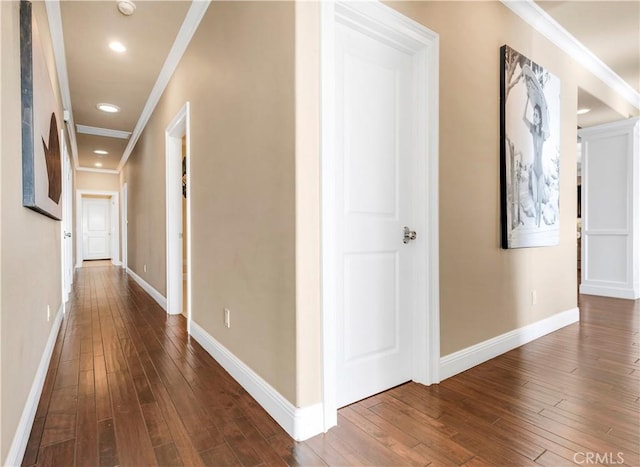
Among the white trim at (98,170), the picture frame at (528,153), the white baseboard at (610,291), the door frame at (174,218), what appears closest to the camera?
the picture frame at (528,153)

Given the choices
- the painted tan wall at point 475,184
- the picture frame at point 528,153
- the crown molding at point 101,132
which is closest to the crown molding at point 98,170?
the crown molding at point 101,132

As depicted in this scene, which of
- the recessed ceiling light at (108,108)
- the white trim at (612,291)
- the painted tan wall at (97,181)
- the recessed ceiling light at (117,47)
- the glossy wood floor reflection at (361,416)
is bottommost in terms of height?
the glossy wood floor reflection at (361,416)

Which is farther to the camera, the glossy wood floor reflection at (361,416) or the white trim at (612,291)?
the white trim at (612,291)

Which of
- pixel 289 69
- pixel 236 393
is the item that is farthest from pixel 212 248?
pixel 289 69

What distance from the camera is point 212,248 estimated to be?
2.49 m

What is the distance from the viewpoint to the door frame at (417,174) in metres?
1.52

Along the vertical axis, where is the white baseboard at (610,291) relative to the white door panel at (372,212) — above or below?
below

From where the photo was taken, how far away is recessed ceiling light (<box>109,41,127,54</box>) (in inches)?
120

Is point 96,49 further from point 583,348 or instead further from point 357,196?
point 583,348

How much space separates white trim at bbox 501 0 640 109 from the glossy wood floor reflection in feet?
8.57

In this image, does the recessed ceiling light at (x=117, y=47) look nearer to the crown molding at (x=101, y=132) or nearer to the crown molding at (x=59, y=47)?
the crown molding at (x=59, y=47)

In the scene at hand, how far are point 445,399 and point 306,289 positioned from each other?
1.01 metres

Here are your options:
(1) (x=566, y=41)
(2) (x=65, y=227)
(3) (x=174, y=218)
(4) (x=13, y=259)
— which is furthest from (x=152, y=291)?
(1) (x=566, y=41)

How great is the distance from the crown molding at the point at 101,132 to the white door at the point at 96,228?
5.56 meters
